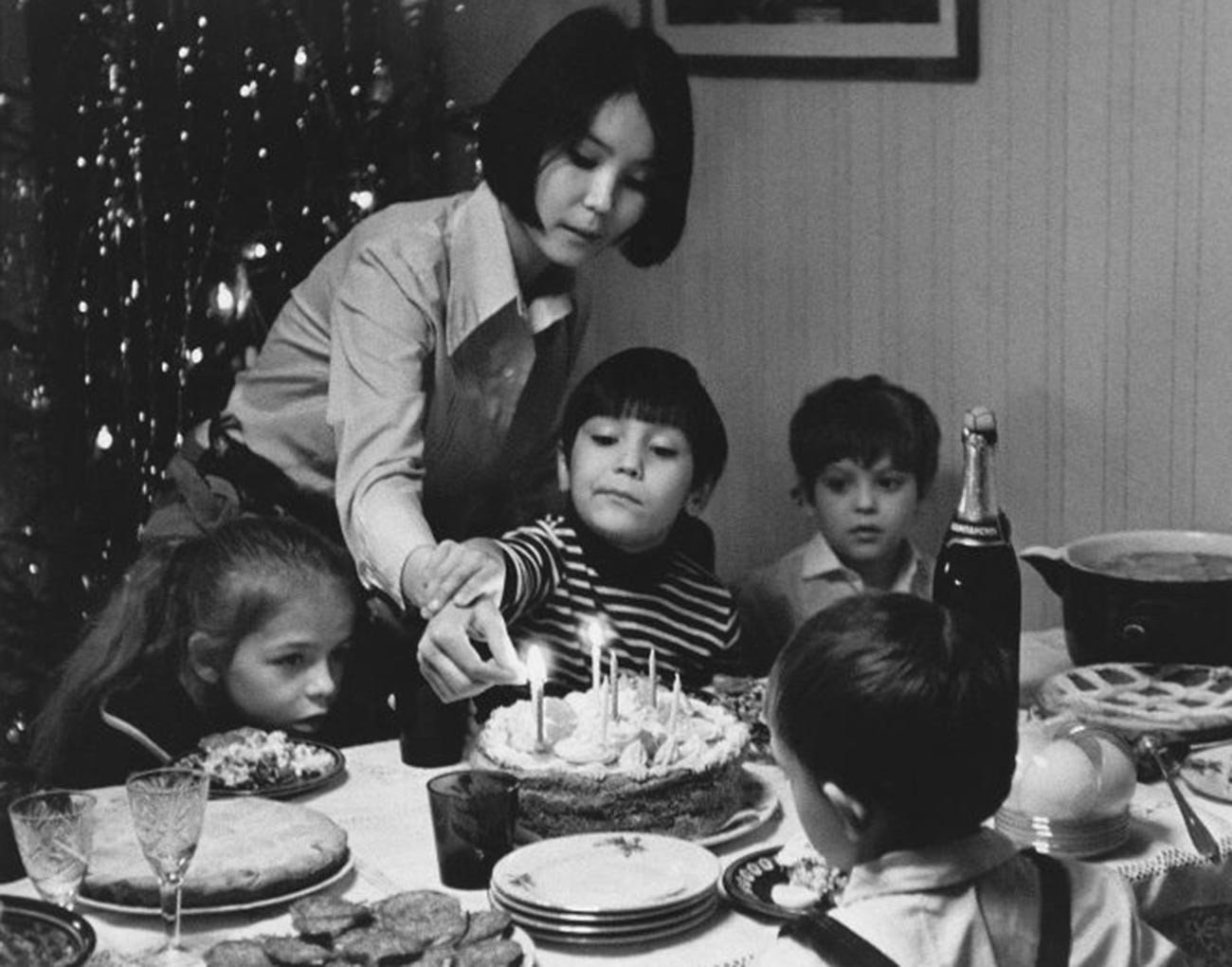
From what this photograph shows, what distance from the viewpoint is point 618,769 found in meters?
2.08

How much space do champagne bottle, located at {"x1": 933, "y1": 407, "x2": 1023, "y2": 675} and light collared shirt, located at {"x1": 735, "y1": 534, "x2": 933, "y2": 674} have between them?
0.81 m

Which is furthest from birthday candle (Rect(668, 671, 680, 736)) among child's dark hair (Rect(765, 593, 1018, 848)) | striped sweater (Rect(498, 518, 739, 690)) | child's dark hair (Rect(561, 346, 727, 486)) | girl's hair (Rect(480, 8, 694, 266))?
girl's hair (Rect(480, 8, 694, 266))

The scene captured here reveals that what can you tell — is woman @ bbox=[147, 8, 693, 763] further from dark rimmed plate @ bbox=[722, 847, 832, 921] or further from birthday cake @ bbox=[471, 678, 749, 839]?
dark rimmed plate @ bbox=[722, 847, 832, 921]

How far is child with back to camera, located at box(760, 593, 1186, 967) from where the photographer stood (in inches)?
62.1

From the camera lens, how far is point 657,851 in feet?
6.50

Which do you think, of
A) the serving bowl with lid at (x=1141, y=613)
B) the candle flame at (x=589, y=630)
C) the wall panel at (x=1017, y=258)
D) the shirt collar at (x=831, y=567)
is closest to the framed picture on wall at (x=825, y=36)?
the wall panel at (x=1017, y=258)

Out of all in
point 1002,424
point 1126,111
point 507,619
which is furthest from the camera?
point 1002,424

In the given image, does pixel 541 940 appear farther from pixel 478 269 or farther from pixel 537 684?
pixel 478 269

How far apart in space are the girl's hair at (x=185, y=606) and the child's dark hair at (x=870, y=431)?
2.89 ft

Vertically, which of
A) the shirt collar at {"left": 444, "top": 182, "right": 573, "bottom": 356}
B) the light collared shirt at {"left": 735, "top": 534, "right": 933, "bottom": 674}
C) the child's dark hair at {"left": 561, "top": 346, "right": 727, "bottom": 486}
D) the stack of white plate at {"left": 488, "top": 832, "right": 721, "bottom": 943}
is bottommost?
the light collared shirt at {"left": 735, "top": 534, "right": 933, "bottom": 674}

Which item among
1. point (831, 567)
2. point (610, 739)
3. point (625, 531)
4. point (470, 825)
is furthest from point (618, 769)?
point (831, 567)

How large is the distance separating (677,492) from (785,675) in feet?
4.17

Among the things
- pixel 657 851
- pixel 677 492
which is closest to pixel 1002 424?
pixel 677 492

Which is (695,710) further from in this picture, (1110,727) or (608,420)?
(608,420)
